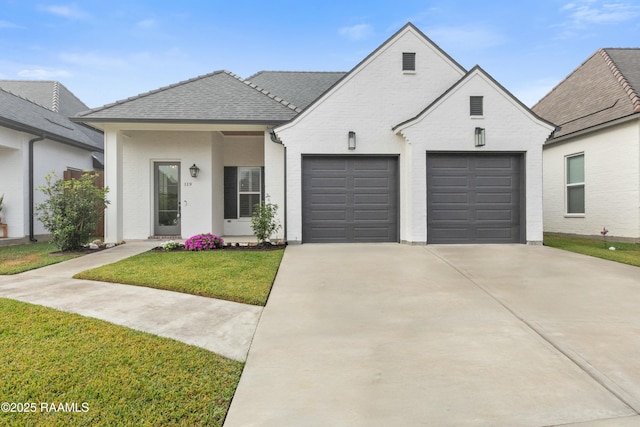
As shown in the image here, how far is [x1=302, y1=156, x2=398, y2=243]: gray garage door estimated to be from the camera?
9383 mm

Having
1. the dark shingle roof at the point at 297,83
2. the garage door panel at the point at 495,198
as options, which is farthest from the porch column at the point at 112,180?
the garage door panel at the point at 495,198

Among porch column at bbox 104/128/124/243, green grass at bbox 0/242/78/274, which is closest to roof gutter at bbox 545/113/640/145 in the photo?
porch column at bbox 104/128/124/243

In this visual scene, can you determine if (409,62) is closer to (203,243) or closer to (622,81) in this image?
(622,81)

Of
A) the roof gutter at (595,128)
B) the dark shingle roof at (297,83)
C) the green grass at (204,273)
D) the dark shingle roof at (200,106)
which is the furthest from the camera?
the dark shingle roof at (297,83)

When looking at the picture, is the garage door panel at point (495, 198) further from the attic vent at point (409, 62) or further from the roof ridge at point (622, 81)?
the roof ridge at point (622, 81)

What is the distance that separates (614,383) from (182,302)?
4320 millimetres

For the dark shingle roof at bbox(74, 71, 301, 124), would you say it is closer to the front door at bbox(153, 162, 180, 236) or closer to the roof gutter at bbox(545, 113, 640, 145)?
the front door at bbox(153, 162, 180, 236)

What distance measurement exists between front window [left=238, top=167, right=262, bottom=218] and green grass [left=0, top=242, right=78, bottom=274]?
16.8 ft

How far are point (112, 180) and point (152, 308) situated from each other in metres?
6.89

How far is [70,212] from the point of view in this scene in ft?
26.3

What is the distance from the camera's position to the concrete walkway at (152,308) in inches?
130

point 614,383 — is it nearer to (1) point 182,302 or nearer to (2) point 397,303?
(2) point 397,303

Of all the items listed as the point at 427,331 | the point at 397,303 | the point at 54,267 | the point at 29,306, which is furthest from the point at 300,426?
the point at 54,267

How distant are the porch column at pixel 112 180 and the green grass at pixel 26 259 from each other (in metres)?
1.41
